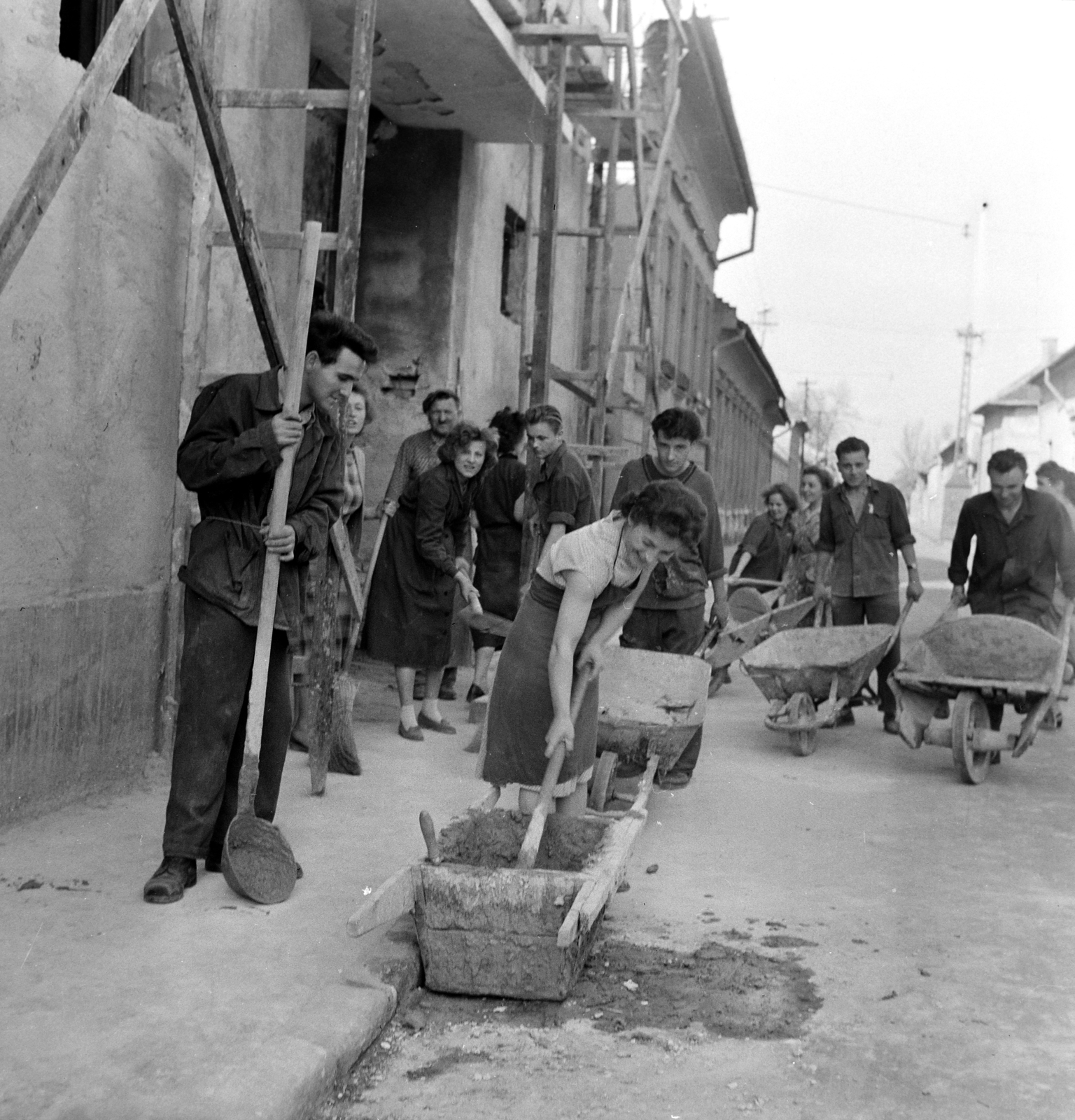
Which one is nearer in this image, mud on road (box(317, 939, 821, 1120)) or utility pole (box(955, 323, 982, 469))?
mud on road (box(317, 939, 821, 1120))

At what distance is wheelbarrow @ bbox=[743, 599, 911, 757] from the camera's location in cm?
837

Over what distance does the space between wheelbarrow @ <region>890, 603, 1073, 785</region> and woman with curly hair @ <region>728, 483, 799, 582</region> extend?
347cm

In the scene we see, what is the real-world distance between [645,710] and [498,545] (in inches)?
105

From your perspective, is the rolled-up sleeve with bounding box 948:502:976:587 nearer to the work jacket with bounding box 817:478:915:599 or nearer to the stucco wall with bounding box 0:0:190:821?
the work jacket with bounding box 817:478:915:599

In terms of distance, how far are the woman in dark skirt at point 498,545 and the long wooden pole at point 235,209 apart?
121 inches

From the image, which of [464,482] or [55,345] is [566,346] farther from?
[55,345]

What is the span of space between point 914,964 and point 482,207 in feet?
27.0

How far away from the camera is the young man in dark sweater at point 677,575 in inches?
275

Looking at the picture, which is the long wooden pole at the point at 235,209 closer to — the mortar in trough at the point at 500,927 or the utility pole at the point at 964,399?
the mortar in trough at the point at 500,927

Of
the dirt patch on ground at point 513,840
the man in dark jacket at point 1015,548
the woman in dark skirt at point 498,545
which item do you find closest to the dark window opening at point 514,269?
the woman in dark skirt at point 498,545

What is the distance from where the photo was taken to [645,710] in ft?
20.5

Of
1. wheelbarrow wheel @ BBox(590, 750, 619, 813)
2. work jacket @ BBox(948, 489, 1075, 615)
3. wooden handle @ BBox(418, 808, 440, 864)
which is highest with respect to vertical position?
work jacket @ BBox(948, 489, 1075, 615)

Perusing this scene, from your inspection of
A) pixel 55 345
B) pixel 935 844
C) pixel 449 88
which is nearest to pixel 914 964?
pixel 935 844

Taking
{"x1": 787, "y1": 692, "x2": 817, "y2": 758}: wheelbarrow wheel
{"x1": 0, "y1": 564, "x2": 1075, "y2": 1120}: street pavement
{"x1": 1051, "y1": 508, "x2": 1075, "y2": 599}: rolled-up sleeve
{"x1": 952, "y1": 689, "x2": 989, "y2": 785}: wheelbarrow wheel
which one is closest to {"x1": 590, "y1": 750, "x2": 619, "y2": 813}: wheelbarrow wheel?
{"x1": 0, "y1": 564, "x2": 1075, "y2": 1120}: street pavement
